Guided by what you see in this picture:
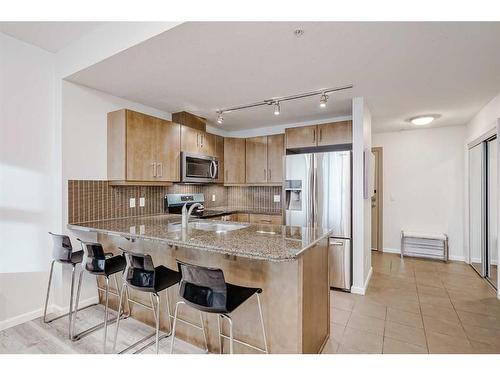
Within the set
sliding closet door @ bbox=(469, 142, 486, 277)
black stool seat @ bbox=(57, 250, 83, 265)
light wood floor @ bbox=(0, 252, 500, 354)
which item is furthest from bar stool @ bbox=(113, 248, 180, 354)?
sliding closet door @ bbox=(469, 142, 486, 277)

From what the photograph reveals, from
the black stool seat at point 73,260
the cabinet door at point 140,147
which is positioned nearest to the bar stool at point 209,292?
the black stool seat at point 73,260

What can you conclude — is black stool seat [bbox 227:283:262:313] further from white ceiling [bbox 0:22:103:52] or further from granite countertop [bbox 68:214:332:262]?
white ceiling [bbox 0:22:103:52]

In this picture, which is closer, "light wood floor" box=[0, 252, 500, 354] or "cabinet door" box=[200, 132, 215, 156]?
"light wood floor" box=[0, 252, 500, 354]

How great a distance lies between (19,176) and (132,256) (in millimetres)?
1517

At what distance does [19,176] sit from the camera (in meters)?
2.36

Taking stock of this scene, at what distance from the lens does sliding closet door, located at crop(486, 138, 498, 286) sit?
3.26m

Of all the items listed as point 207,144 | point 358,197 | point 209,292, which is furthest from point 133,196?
point 358,197

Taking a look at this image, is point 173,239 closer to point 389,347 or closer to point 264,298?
point 264,298

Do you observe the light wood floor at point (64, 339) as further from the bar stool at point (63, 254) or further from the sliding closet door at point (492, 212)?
the sliding closet door at point (492, 212)

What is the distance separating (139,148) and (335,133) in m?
2.56

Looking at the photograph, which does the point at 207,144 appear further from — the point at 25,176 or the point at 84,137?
the point at 25,176

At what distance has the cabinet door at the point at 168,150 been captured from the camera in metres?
3.23

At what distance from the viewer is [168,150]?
3.34m

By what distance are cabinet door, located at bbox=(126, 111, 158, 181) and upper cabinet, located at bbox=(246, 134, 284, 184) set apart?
1799mm
